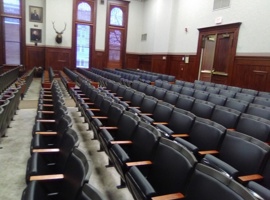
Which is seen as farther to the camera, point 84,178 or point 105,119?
point 105,119

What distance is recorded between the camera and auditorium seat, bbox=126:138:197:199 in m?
1.43

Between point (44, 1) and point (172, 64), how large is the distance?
7.35 metres

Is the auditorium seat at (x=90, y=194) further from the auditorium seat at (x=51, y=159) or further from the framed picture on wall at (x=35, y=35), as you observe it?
the framed picture on wall at (x=35, y=35)

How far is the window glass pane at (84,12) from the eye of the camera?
12.3 m

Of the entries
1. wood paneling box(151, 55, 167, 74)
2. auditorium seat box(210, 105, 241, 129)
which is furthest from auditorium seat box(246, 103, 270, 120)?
wood paneling box(151, 55, 167, 74)

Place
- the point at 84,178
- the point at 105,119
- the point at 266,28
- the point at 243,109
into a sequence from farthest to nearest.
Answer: the point at 266,28
the point at 243,109
the point at 105,119
the point at 84,178

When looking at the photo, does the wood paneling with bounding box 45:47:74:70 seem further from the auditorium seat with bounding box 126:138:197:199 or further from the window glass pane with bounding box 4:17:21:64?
the auditorium seat with bounding box 126:138:197:199

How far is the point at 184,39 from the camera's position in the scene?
988 cm

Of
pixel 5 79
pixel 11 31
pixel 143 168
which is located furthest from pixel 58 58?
pixel 143 168

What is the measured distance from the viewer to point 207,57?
8.73 metres

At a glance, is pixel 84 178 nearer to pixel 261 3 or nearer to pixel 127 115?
pixel 127 115

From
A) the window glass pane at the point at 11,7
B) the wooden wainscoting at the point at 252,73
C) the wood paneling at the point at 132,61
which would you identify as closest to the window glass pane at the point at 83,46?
the wood paneling at the point at 132,61

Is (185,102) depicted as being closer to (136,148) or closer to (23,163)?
(136,148)

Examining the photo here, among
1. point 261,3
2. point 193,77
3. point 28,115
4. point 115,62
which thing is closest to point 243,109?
point 28,115
